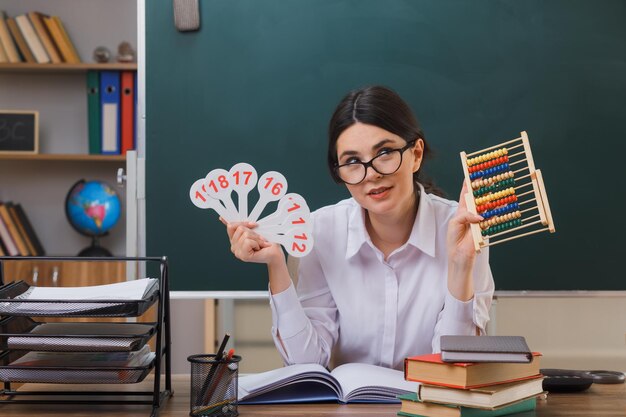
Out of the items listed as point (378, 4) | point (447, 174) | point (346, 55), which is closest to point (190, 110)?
point (346, 55)

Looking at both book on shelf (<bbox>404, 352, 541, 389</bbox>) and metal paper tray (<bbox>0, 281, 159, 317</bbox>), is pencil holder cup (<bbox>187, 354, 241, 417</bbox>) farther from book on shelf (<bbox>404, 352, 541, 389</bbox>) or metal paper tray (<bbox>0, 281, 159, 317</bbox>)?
book on shelf (<bbox>404, 352, 541, 389</bbox>)

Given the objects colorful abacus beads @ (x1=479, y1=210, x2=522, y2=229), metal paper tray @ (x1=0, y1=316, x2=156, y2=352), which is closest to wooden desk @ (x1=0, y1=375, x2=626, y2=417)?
metal paper tray @ (x1=0, y1=316, x2=156, y2=352)

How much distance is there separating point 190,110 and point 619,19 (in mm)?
1533

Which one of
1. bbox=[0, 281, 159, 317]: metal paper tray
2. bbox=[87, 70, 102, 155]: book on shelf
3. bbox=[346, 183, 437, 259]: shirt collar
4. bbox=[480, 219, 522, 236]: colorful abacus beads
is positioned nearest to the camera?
bbox=[0, 281, 159, 317]: metal paper tray

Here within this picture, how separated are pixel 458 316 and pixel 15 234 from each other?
288 cm

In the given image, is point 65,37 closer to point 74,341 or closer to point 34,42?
point 34,42

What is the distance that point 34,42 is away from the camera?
402 centimetres

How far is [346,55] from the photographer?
2715mm

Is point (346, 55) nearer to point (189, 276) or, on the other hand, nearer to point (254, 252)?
point (189, 276)

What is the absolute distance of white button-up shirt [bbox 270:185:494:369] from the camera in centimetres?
190

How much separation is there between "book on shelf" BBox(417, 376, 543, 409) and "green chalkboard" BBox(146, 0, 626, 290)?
55.0 inches

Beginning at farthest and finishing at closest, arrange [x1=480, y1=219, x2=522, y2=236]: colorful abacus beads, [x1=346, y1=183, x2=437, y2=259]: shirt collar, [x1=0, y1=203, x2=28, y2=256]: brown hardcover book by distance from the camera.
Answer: [x1=0, y1=203, x2=28, y2=256]: brown hardcover book, [x1=346, y1=183, x2=437, y2=259]: shirt collar, [x1=480, y1=219, x2=522, y2=236]: colorful abacus beads

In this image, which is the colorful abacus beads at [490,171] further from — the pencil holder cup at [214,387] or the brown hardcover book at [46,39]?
the brown hardcover book at [46,39]

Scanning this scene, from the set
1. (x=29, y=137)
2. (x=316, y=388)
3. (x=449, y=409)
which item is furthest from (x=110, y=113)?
(x=449, y=409)
